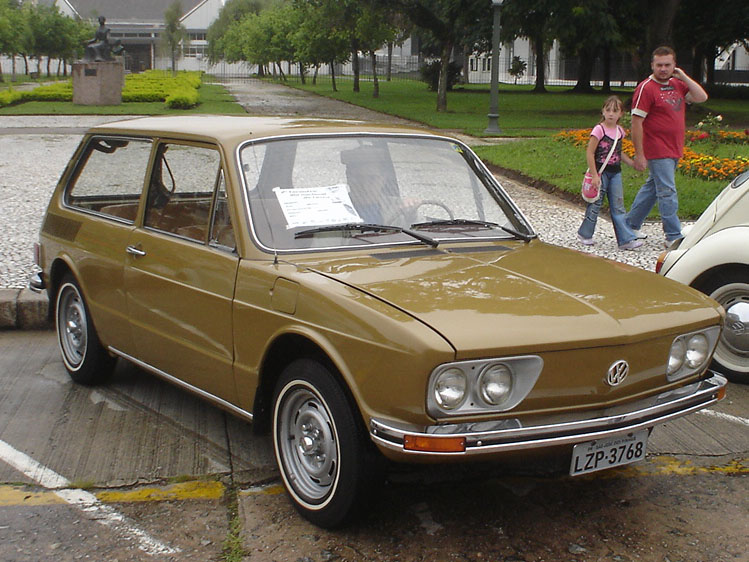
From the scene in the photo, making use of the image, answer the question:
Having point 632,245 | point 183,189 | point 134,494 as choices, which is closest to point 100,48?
point 632,245

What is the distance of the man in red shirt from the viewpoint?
9.08m

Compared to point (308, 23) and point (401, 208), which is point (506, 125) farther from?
point (401, 208)

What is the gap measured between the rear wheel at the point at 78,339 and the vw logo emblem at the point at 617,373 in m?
3.19

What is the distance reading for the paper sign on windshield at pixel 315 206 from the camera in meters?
4.32

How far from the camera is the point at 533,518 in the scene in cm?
393

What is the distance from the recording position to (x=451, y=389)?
330 centimetres

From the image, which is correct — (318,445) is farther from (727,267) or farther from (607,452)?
(727,267)

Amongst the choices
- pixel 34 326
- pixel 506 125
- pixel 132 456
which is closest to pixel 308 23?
pixel 506 125

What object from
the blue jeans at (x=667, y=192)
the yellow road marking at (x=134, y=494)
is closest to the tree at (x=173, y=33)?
the blue jeans at (x=667, y=192)

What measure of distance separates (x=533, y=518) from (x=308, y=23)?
134 ft

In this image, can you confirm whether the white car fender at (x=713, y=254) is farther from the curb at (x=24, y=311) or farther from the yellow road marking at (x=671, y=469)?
the curb at (x=24, y=311)

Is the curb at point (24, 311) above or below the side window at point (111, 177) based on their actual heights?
below

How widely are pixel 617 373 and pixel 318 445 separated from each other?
1.22m

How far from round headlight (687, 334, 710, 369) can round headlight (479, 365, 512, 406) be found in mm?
950
